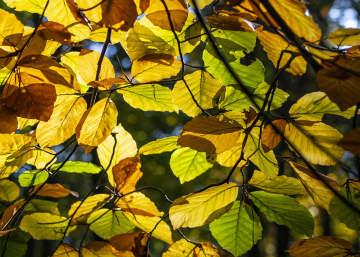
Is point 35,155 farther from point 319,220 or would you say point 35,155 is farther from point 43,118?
point 319,220

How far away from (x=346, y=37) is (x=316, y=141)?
0.55ft

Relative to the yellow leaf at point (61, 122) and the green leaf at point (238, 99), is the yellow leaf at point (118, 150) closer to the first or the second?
the yellow leaf at point (61, 122)

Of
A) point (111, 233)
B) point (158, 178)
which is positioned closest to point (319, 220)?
point (158, 178)

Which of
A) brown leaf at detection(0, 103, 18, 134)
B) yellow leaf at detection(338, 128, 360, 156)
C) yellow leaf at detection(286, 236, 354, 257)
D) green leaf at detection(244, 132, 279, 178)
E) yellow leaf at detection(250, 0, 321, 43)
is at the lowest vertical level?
yellow leaf at detection(286, 236, 354, 257)

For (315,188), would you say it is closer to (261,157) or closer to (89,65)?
(261,157)

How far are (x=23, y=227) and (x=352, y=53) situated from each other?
0.70 m

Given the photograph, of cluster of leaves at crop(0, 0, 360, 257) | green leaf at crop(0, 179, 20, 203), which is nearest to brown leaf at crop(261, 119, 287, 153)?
cluster of leaves at crop(0, 0, 360, 257)

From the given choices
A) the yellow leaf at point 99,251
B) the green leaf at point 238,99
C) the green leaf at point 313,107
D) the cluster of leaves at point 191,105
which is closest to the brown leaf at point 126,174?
the cluster of leaves at point 191,105

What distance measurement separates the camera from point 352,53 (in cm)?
37

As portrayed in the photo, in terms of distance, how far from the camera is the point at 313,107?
48 centimetres

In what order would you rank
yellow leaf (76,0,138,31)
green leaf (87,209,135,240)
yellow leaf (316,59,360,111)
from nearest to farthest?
yellow leaf (316,59,360,111) → yellow leaf (76,0,138,31) → green leaf (87,209,135,240)

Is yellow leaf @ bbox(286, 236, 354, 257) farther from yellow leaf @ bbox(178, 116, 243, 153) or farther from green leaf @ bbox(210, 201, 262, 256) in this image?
yellow leaf @ bbox(178, 116, 243, 153)

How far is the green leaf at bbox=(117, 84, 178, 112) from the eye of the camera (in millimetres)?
Answer: 558

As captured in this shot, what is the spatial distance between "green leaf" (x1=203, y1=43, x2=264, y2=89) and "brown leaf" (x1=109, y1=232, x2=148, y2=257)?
333 millimetres
